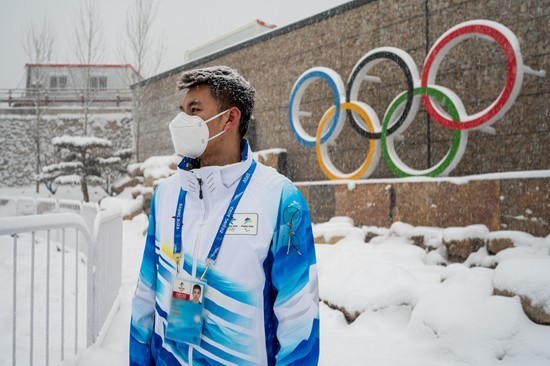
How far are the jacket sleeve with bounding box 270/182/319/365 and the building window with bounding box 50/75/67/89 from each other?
27.6m

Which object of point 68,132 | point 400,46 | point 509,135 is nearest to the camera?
point 509,135

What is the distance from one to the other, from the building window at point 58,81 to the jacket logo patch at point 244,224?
27546 mm

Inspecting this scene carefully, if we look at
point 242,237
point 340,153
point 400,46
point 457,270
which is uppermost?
point 400,46

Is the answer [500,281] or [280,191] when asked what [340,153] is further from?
[280,191]

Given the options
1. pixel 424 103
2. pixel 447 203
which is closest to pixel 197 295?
pixel 447 203

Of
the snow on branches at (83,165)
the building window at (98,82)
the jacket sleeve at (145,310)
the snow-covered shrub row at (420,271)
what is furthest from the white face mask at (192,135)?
the building window at (98,82)

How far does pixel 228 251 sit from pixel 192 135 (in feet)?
1.62

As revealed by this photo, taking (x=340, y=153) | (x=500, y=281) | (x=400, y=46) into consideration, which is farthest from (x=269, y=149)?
(x=500, y=281)

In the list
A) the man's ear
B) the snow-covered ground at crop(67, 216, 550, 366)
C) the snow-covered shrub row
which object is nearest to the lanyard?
the man's ear

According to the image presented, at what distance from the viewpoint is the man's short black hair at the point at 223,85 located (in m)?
1.62

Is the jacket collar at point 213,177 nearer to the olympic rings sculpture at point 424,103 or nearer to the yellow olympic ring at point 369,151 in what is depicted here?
the olympic rings sculpture at point 424,103

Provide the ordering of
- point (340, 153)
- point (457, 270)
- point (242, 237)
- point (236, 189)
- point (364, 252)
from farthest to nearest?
point (340, 153)
point (364, 252)
point (457, 270)
point (236, 189)
point (242, 237)

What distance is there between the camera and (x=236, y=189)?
1602mm

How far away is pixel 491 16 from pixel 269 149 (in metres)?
5.89
